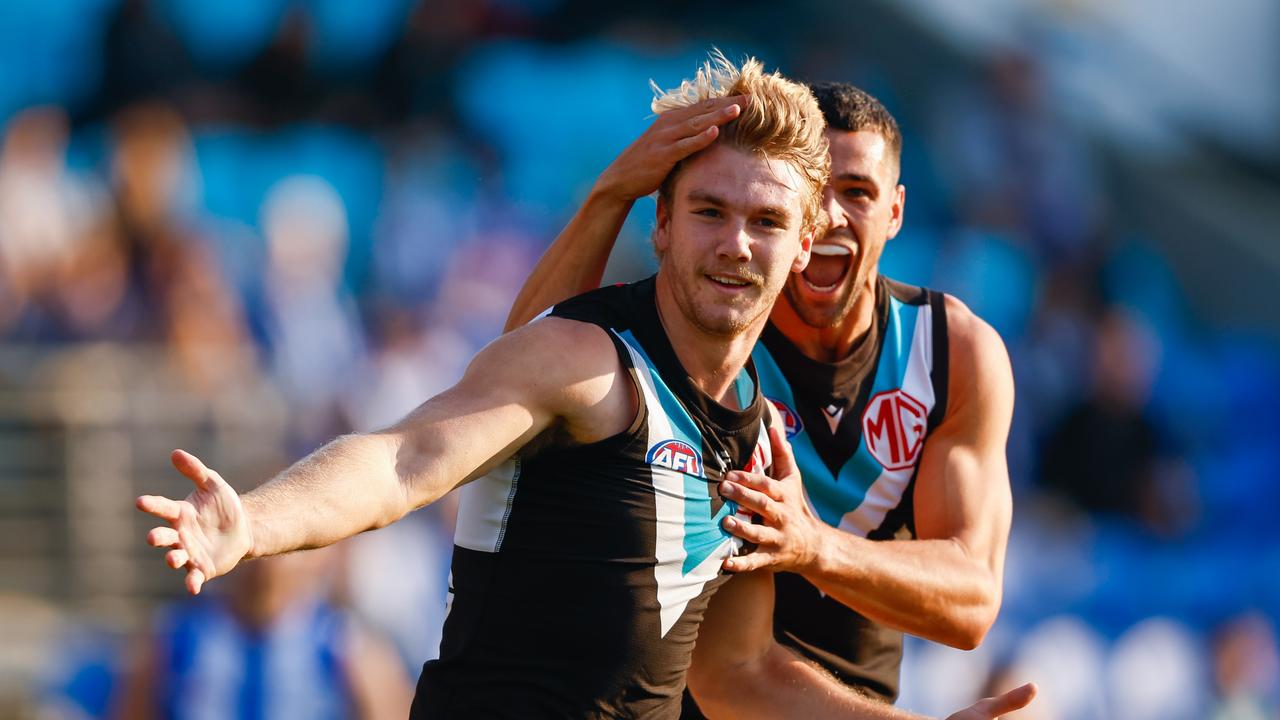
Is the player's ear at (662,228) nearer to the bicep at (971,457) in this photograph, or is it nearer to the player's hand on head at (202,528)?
the bicep at (971,457)

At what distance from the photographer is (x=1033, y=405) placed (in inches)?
463

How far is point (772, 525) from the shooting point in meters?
4.07

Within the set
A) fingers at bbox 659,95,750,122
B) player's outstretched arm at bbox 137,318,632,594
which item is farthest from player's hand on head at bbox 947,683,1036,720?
fingers at bbox 659,95,750,122

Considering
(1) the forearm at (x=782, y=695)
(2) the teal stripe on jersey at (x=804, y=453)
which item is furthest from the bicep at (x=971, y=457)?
(1) the forearm at (x=782, y=695)

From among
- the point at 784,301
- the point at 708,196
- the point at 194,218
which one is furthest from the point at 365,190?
the point at 708,196

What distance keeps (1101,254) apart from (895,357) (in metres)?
8.68

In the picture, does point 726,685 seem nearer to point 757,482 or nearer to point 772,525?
point 772,525

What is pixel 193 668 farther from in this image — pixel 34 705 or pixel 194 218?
pixel 194 218

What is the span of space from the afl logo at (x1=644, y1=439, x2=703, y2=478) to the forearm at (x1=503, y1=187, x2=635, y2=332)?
0.87 meters

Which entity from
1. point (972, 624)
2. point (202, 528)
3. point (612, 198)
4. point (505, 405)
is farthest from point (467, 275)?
point (202, 528)

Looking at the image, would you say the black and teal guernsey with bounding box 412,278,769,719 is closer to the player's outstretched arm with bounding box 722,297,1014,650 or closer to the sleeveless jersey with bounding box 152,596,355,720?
the player's outstretched arm with bounding box 722,297,1014,650

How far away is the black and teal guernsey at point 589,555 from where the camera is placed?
12.9 feet

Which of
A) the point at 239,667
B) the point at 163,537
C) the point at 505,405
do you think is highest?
the point at 505,405

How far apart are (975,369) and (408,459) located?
2.22m
